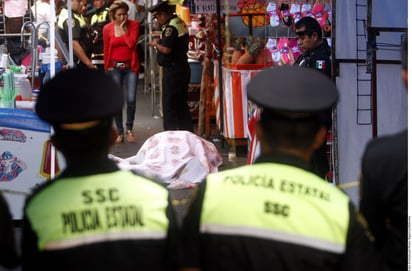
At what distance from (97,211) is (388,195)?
0.90m

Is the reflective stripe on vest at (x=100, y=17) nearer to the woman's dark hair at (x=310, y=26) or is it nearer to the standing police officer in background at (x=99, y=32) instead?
the standing police officer in background at (x=99, y=32)

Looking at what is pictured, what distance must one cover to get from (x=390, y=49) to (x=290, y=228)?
158 inches

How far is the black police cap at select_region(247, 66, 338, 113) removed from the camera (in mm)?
2543

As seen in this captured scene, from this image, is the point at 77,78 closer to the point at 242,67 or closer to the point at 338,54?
the point at 338,54

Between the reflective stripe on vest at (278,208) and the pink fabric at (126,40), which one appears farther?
the pink fabric at (126,40)

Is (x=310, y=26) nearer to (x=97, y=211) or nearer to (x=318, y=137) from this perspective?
(x=318, y=137)

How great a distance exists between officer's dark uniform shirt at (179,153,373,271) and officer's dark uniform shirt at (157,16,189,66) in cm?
781

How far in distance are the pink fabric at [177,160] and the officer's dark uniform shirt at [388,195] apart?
19.4 ft

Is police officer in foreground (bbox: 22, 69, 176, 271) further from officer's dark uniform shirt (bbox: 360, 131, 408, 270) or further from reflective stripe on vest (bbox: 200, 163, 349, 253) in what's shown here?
officer's dark uniform shirt (bbox: 360, 131, 408, 270)

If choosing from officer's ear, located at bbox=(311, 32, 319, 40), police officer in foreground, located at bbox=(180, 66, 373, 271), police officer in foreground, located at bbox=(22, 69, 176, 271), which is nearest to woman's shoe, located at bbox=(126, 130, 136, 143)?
officer's ear, located at bbox=(311, 32, 319, 40)

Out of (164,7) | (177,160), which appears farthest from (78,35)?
(177,160)

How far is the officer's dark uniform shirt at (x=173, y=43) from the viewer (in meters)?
10.3

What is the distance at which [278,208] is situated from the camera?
2492mm

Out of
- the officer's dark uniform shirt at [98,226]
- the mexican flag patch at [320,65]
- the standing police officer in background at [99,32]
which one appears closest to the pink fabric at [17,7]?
the standing police officer in background at [99,32]
